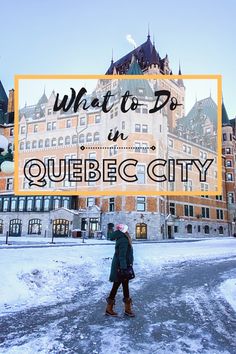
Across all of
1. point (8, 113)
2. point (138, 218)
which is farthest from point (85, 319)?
point (8, 113)

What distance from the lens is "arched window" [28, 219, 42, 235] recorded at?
3909cm

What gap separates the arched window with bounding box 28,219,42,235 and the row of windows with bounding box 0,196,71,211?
152 cm

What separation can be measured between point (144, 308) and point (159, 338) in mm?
1940

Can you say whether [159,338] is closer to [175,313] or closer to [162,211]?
[175,313]

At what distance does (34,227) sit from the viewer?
39344 mm

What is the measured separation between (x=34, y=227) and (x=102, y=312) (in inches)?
1374

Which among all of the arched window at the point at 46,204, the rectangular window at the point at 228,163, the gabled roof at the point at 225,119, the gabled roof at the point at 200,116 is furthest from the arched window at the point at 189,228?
the gabled roof at the point at 225,119

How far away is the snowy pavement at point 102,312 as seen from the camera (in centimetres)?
441

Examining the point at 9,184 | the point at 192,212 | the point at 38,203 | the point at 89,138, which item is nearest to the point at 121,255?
the point at 89,138

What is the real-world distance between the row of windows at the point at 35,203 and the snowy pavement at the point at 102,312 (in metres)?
28.9

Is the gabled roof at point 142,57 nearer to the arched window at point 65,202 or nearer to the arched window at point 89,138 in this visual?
the arched window at point 89,138

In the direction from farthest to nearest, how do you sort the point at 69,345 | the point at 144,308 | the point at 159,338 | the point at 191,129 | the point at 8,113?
the point at 191,129
the point at 8,113
the point at 144,308
the point at 159,338
the point at 69,345

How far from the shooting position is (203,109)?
5969 centimetres

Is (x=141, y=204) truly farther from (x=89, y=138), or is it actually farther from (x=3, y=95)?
(x=3, y=95)
